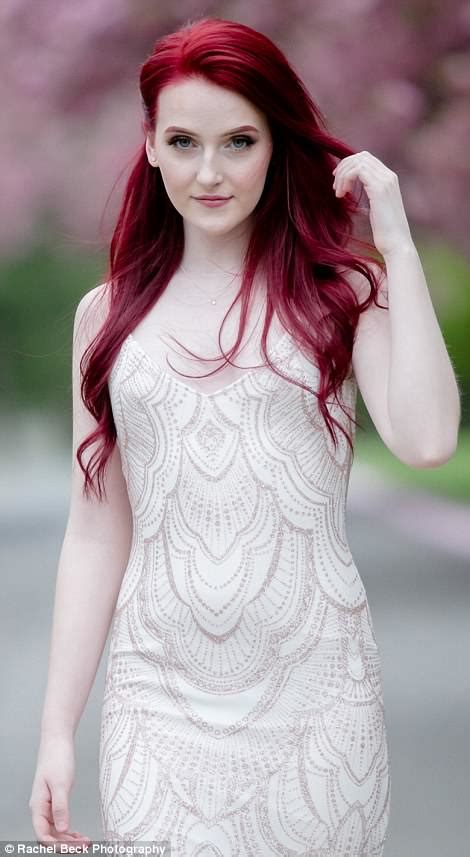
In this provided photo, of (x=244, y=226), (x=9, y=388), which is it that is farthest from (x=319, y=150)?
(x=9, y=388)

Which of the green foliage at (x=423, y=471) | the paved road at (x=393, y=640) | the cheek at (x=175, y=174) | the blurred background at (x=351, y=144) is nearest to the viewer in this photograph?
the cheek at (x=175, y=174)

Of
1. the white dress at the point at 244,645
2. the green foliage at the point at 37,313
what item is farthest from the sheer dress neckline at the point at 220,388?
the green foliage at the point at 37,313

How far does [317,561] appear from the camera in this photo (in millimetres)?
1870

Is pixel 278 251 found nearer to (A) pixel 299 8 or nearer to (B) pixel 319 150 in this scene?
(B) pixel 319 150

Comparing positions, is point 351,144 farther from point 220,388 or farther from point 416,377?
point 416,377

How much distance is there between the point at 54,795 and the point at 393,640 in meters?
2.45

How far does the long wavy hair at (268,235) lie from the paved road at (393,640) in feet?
5.53

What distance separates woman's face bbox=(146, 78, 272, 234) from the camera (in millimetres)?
1838

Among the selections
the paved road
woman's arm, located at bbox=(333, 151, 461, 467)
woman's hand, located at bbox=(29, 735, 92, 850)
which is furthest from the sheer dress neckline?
the paved road

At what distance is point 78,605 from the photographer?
1.97 m

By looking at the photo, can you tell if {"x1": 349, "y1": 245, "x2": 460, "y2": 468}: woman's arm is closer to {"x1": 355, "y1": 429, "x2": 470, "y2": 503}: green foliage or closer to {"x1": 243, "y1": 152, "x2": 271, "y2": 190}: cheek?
{"x1": 243, "y1": 152, "x2": 271, "y2": 190}: cheek

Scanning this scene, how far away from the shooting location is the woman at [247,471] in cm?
182

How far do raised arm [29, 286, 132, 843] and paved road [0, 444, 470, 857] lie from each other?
1.46 m

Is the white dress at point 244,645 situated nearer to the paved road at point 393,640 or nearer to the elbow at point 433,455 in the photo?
the elbow at point 433,455
